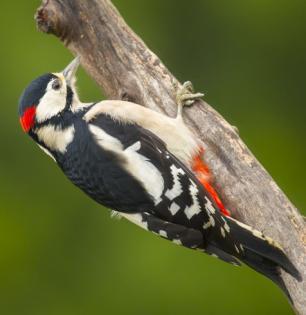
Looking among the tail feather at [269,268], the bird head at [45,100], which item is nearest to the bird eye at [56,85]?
the bird head at [45,100]

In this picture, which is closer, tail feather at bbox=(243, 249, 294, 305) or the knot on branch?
tail feather at bbox=(243, 249, 294, 305)

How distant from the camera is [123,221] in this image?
329 inches

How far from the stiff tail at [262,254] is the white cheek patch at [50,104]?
1004 mm

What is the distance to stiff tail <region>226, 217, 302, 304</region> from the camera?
5.00m

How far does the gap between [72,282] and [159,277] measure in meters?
0.84

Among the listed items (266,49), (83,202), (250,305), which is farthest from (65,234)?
(266,49)

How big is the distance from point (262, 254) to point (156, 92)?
1.02 meters

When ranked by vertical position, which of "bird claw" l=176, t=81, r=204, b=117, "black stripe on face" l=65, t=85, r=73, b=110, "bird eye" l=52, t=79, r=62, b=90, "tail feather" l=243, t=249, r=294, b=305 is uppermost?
"bird claw" l=176, t=81, r=204, b=117

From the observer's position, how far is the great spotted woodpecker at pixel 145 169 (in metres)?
5.00

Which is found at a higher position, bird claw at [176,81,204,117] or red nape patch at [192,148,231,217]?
bird claw at [176,81,204,117]

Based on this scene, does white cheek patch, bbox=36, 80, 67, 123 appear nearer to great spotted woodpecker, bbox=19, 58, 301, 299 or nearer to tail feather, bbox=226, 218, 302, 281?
great spotted woodpecker, bbox=19, 58, 301, 299

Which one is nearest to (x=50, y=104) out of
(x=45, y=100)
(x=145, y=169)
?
(x=45, y=100)

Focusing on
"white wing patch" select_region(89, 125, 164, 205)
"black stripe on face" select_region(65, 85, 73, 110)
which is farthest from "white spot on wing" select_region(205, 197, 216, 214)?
"black stripe on face" select_region(65, 85, 73, 110)

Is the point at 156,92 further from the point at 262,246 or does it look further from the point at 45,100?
the point at 262,246
